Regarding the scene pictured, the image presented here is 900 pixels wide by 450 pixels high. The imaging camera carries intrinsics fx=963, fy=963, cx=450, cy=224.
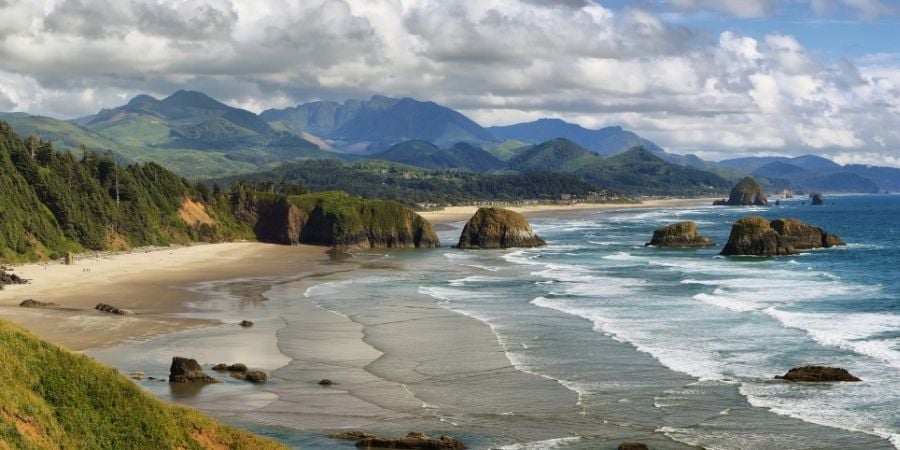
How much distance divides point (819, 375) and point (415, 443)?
18.5 meters

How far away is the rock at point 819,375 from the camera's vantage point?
128ft

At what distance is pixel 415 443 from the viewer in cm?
3000

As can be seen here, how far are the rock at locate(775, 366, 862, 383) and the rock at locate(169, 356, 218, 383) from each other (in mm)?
23523

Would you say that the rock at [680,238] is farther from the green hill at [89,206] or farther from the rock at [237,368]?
the rock at [237,368]

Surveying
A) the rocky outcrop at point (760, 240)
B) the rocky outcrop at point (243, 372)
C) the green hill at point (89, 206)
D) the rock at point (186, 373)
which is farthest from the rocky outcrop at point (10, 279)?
the rocky outcrop at point (760, 240)

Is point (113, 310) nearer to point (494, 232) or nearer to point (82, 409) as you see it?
point (82, 409)

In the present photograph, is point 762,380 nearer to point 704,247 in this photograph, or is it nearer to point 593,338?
point 593,338

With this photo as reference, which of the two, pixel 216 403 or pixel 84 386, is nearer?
pixel 84 386

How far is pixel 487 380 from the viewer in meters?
40.4

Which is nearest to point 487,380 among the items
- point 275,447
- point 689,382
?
point 689,382

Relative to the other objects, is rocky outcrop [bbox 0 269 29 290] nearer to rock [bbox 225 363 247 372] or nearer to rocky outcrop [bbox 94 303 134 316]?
rocky outcrop [bbox 94 303 134 316]

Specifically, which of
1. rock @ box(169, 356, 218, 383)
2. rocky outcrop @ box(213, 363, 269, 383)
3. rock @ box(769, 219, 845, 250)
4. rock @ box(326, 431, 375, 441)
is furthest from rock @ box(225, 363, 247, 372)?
rock @ box(769, 219, 845, 250)

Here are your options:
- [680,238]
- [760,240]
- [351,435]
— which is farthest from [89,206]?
[351,435]

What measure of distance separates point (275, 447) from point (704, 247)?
9931 centimetres
